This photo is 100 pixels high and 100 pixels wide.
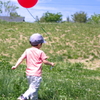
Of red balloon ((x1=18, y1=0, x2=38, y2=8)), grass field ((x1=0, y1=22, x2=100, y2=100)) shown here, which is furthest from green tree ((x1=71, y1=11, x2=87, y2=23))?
red balloon ((x1=18, y1=0, x2=38, y2=8))

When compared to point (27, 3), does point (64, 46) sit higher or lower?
lower

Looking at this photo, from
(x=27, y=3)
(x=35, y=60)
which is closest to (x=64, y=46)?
(x=27, y=3)

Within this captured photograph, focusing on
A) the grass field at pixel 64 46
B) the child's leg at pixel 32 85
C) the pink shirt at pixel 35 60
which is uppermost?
the pink shirt at pixel 35 60

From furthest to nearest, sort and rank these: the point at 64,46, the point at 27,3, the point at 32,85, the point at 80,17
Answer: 1. the point at 80,17
2. the point at 64,46
3. the point at 27,3
4. the point at 32,85

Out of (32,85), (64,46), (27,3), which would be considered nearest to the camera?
(32,85)

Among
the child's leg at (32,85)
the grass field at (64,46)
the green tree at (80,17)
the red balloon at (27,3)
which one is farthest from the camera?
the green tree at (80,17)

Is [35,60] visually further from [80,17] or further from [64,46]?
[80,17]

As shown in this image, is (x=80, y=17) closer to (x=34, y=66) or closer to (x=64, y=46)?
(x=64, y=46)

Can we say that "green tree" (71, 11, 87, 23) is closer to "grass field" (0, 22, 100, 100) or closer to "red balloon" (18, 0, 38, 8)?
"grass field" (0, 22, 100, 100)

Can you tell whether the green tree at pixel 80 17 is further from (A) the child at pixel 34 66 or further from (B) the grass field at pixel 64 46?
(A) the child at pixel 34 66

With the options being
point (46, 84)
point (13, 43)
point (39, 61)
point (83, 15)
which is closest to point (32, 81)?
point (39, 61)

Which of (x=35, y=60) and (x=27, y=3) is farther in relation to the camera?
(x=27, y=3)

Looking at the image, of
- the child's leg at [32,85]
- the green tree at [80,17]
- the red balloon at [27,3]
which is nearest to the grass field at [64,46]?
the red balloon at [27,3]

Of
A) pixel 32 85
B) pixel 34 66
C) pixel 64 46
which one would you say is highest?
pixel 34 66
